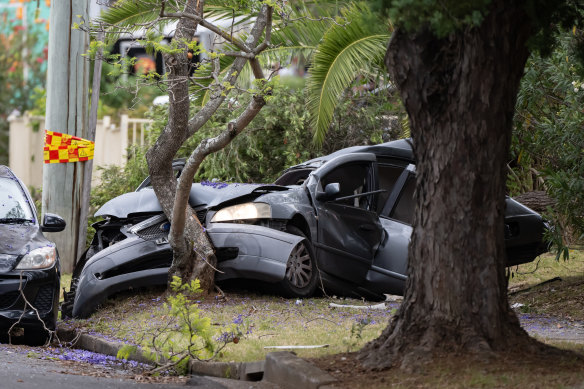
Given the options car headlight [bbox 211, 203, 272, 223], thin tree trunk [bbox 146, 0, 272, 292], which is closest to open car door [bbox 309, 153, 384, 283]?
car headlight [bbox 211, 203, 272, 223]

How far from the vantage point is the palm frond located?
518 inches

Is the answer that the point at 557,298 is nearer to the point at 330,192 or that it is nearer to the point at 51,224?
the point at 330,192

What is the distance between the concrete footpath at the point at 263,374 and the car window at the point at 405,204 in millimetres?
4466

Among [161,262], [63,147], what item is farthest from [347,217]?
[63,147]

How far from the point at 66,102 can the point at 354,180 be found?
14.4 feet

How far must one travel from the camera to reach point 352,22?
12.9m

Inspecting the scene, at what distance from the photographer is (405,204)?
1183 centimetres

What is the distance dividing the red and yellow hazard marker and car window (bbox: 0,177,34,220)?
10.5 ft

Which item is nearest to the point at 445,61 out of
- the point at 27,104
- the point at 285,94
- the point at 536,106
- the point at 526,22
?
the point at 526,22

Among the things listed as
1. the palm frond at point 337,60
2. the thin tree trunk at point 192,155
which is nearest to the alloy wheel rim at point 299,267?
the thin tree trunk at point 192,155

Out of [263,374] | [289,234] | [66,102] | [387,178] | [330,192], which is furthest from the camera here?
[66,102]

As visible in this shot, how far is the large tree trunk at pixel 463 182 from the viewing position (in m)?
5.99

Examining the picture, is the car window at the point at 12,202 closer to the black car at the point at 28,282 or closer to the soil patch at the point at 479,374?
the black car at the point at 28,282

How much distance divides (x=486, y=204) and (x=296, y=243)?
407 centimetres
